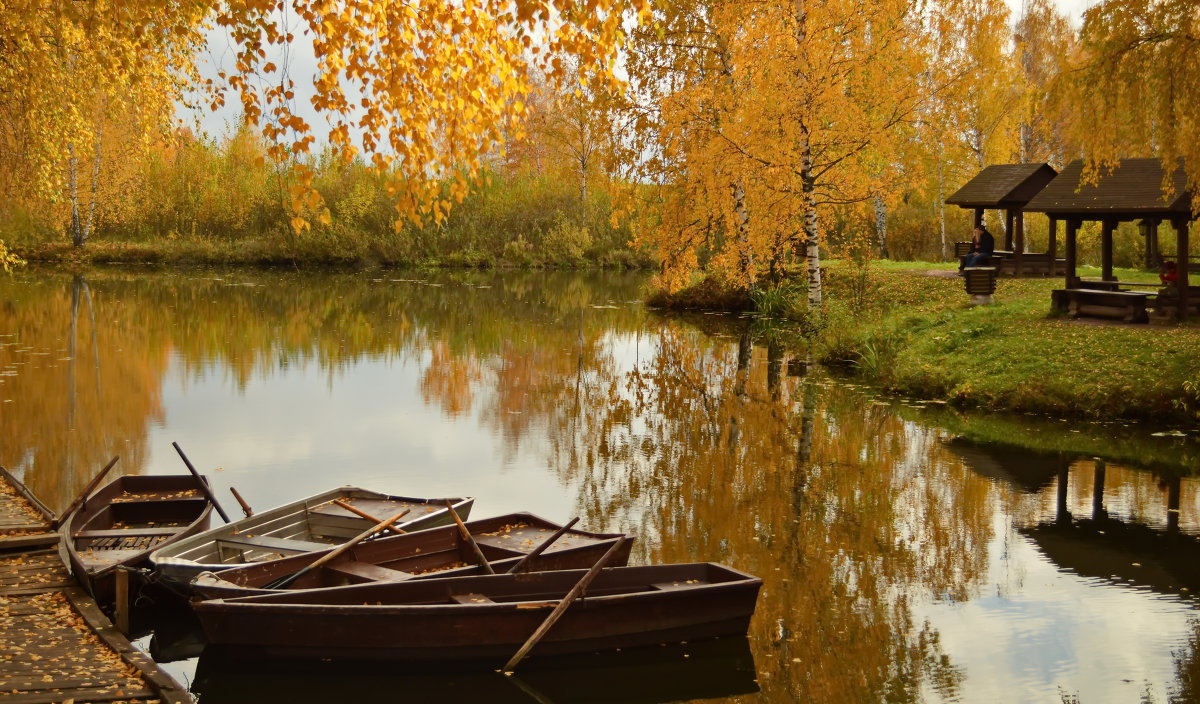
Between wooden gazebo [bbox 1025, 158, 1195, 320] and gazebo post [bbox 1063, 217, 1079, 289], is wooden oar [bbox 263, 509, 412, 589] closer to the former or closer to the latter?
wooden gazebo [bbox 1025, 158, 1195, 320]

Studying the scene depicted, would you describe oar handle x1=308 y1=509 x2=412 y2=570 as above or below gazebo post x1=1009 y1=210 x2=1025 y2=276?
below

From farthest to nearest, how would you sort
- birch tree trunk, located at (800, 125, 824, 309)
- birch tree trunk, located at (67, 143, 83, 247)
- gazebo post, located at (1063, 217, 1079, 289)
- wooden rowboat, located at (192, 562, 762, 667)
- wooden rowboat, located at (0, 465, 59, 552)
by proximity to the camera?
birch tree trunk, located at (67, 143, 83, 247) < birch tree trunk, located at (800, 125, 824, 309) < gazebo post, located at (1063, 217, 1079, 289) < wooden rowboat, located at (0, 465, 59, 552) < wooden rowboat, located at (192, 562, 762, 667)

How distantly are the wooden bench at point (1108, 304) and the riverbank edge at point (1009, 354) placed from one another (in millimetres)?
347

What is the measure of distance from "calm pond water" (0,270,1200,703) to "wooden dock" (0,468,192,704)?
76cm

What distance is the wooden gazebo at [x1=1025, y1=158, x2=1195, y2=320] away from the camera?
A: 19.6m

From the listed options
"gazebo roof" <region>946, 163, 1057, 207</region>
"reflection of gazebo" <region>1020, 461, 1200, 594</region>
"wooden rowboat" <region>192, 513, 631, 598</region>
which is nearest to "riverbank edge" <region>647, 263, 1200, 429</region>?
"gazebo roof" <region>946, 163, 1057, 207</region>

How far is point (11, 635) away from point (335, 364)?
16.2 m

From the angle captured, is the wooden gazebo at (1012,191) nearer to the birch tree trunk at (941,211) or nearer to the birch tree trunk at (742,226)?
the birch tree trunk at (742,226)

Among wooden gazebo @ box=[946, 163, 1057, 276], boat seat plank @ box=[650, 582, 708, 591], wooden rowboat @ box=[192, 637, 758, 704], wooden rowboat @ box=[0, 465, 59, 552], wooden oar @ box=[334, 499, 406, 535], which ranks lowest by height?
wooden rowboat @ box=[192, 637, 758, 704]

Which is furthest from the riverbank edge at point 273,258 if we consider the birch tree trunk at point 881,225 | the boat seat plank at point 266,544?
the boat seat plank at point 266,544

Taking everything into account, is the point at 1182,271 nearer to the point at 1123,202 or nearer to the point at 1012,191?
the point at 1123,202

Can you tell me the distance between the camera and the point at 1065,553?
1096 centimetres

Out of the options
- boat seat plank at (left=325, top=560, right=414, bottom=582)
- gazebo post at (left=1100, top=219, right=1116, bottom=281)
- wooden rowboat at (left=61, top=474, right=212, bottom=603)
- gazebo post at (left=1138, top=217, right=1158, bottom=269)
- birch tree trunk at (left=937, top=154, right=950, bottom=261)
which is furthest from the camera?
birch tree trunk at (left=937, top=154, right=950, bottom=261)

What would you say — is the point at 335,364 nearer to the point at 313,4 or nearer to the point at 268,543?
the point at 268,543
